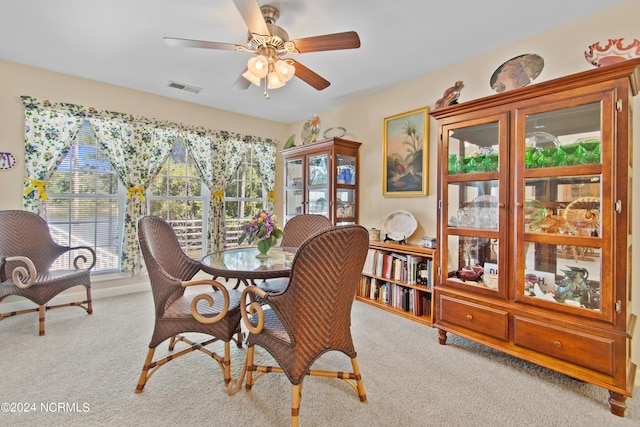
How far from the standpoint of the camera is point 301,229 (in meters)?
3.14

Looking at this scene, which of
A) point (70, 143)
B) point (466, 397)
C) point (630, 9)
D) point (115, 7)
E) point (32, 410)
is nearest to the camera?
point (32, 410)

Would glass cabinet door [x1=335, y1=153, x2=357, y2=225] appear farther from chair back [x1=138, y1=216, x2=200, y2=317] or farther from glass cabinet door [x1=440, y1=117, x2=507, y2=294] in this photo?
Answer: chair back [x1=138, y1=216, x2=200, y2=317]

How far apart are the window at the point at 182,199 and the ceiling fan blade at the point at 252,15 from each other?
284 cm

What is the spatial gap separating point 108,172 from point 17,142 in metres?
0.85

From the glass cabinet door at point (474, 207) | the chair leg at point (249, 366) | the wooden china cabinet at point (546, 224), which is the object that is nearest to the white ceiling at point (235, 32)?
the wooden china cabinet at point (546, 224)

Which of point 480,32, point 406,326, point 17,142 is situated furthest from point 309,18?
point 17,142

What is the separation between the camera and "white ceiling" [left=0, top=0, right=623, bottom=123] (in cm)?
211

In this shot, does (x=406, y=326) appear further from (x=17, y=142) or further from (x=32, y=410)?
(x=17, y=142)

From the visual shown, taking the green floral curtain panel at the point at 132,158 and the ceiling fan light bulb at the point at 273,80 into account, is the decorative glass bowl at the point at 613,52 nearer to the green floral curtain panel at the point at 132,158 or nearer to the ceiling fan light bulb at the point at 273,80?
the ceiling fan light bulb at the point at 273,80

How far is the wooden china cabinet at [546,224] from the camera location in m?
1.71

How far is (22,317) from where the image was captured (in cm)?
297

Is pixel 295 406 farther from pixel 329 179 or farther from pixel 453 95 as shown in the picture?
pixel 329 179

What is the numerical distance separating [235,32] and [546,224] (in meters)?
2.81

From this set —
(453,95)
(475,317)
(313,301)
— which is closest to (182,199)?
(313,301)
